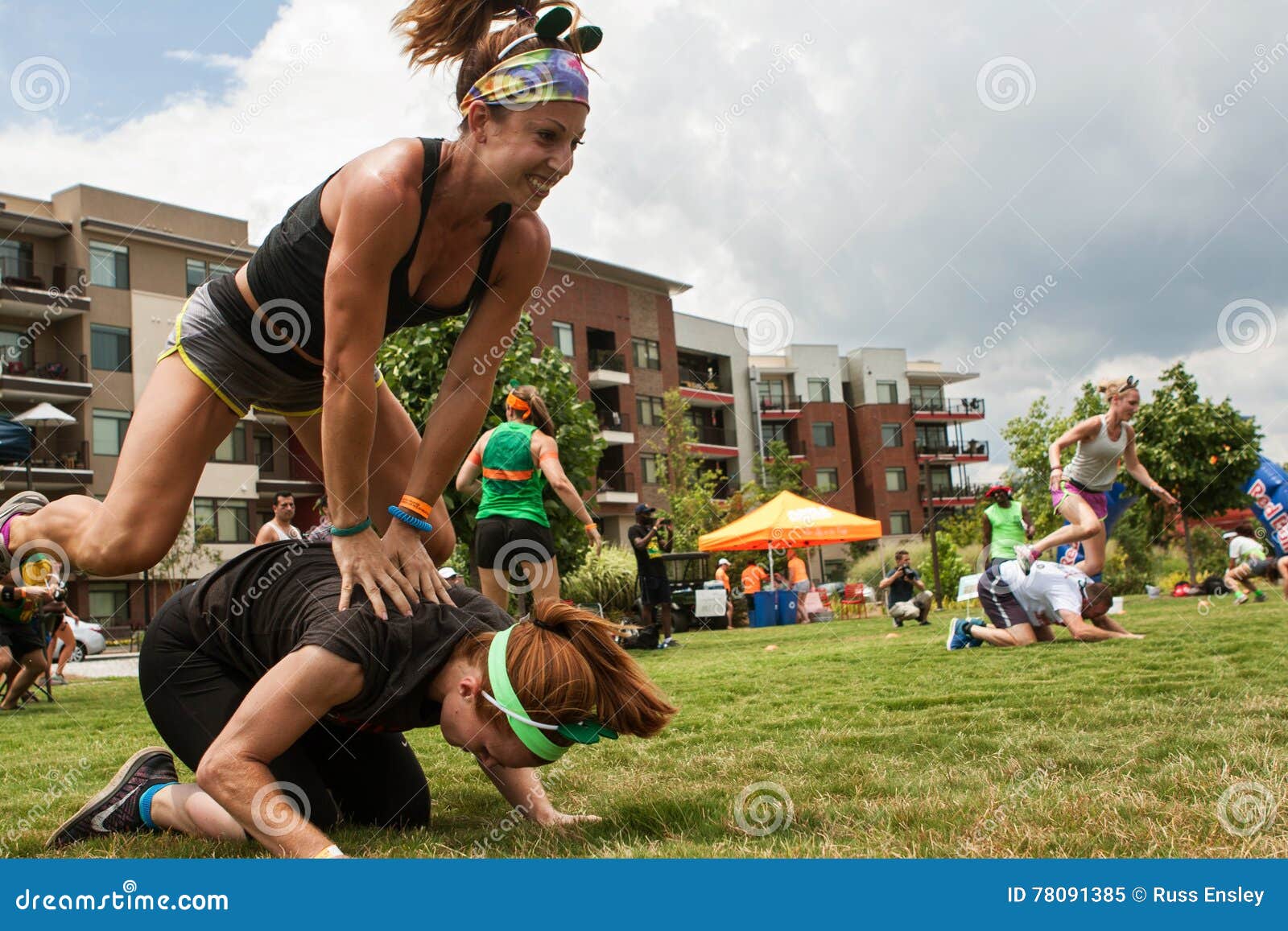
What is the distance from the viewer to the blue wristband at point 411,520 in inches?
123

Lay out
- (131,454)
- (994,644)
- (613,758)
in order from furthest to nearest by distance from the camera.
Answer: (994,644) < (613,758) < (131,454)

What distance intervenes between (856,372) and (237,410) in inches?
2462

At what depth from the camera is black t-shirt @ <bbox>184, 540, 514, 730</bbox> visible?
8.36ft

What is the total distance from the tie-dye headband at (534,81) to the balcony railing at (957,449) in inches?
2498

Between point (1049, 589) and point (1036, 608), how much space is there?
26 centimetres

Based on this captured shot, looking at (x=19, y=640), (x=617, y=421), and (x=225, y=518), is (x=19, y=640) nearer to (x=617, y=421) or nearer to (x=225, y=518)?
(x=225, y=518)

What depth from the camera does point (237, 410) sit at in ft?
11.1

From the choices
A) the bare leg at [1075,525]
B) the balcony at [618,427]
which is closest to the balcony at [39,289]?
the balcony at [618,427]

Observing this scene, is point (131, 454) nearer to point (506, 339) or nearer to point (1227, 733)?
point (506, 339)

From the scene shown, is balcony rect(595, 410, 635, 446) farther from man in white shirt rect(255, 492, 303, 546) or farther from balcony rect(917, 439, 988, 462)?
man in white shirt rect(255, 492, 303, 546)

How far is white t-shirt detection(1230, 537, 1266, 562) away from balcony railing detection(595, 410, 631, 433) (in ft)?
104

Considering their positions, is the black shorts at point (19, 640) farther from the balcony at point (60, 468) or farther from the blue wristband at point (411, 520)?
the balcony at point (60, 468)

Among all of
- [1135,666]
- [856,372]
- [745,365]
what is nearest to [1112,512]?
[1135,666]

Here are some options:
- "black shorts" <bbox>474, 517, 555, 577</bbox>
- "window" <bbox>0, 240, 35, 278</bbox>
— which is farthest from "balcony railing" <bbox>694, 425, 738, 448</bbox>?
"black shorts" <bbox>474, 517, 555, 577</bbox>
